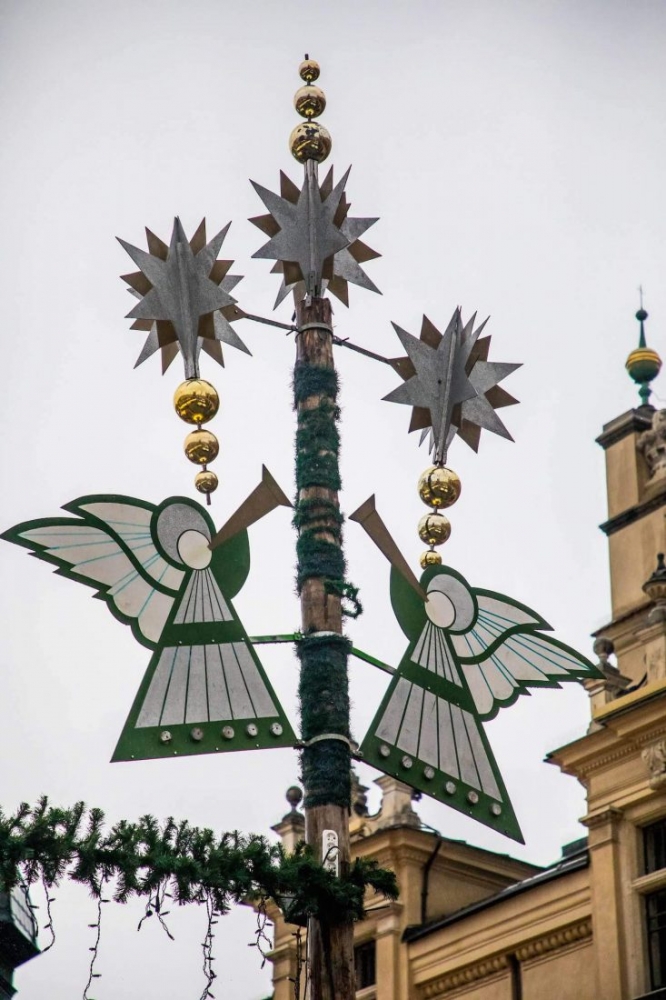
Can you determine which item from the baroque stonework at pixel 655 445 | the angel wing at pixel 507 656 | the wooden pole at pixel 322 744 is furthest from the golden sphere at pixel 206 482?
the baroque stonework at pixel 655 445

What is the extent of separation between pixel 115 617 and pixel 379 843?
17238 mm

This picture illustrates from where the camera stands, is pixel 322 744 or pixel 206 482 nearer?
pixel 322 744

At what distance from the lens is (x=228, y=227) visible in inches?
510

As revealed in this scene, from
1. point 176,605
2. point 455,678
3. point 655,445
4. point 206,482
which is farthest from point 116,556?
point 655,445

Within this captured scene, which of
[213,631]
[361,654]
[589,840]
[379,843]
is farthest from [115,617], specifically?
[379,843]

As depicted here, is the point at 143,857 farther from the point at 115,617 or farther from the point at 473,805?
the point at 473,805

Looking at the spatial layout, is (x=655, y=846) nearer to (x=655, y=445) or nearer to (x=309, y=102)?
(x=655, y=445)

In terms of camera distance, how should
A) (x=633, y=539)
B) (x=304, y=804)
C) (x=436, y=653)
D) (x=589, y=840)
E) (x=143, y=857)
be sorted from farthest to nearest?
(x=633, y=539) → (x=589, y=840) → (x=436, y=653) → (x=304, y=804) → (x=143, y=857)

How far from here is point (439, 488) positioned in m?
13.2

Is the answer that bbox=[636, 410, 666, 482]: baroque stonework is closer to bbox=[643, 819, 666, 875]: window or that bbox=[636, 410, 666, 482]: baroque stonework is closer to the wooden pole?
bbox=[643, 819, 666, 875]: window

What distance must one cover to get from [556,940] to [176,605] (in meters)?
14.9

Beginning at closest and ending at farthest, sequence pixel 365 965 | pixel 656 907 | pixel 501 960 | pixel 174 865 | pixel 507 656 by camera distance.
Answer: pixel 174 865 < pixel 507 656 < pixel 656 907 < pixel 501 960 < pixel 365 965

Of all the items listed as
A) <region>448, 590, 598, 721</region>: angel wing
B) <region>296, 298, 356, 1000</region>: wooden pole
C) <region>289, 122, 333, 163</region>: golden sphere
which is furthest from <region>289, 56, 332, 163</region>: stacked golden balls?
<region>448, 590, 598, 721</region>: angel wing

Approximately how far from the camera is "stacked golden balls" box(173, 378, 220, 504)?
40.8ft
